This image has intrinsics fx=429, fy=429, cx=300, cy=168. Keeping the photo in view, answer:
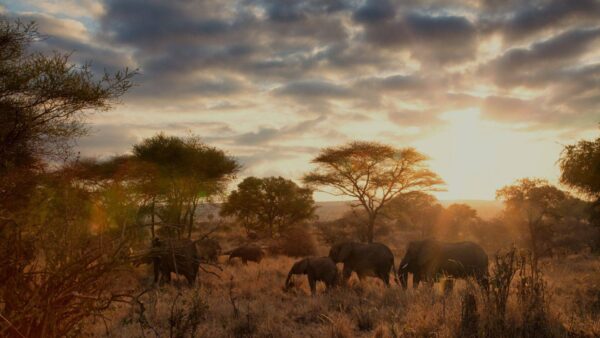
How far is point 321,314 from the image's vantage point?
8273mm

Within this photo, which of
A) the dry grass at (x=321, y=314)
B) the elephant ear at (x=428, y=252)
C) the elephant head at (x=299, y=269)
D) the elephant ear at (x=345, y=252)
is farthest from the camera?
the elephant ear at (x=345, y=252)

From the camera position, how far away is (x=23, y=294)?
99.5 inches

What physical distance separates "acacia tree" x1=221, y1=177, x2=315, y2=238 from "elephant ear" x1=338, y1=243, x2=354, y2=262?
23.5m

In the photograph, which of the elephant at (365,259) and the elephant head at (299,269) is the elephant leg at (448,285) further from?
the elephant head at (299,269)

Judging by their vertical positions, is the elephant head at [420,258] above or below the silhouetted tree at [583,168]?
below

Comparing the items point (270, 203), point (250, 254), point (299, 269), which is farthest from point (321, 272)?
point (270, 203)

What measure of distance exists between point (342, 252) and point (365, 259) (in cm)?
87

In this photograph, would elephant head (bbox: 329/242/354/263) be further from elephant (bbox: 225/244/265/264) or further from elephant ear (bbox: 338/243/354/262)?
elephant (bbox: 225/244/265/264)

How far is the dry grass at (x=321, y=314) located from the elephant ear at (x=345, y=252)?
1.36 meters

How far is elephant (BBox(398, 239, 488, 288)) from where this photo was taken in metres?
13.6

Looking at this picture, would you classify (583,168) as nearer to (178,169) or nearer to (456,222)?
(178,169)

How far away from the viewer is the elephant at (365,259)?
1459 centimetres

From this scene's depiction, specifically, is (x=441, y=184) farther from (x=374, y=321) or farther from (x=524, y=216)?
(x=374, y=321)

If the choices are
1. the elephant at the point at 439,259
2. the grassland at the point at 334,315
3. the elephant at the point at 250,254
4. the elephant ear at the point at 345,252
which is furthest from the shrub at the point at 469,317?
the elephant at the point at 250,254
